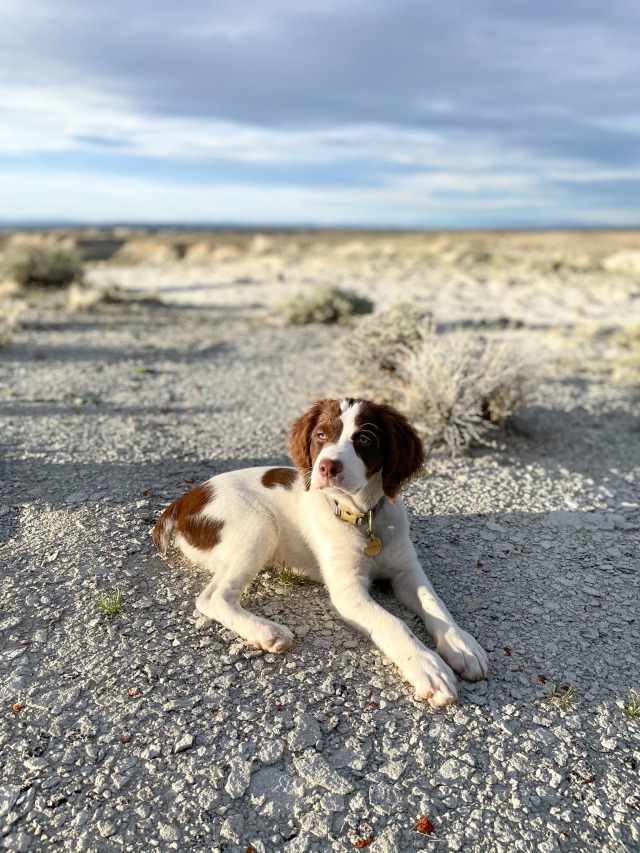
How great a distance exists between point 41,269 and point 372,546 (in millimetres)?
16919

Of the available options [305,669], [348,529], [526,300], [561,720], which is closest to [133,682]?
[305,669]

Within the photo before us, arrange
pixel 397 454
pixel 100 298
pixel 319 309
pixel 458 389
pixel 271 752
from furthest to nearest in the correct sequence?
pixel 100 298 → pixel 319 309 → pixel 458 389 → pixel 397 454 → pixel 271 752

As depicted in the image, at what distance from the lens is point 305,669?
334cm

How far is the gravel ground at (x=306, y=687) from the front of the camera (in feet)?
8.43

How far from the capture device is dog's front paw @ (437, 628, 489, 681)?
10.8 feet

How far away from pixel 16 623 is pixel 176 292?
1793cm

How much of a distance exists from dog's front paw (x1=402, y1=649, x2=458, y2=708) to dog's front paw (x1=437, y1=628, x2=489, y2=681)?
11 centimetres

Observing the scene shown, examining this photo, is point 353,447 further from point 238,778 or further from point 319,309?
point 319,309

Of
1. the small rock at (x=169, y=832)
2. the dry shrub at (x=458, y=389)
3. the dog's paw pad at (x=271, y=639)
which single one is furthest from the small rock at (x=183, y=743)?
the dry shrub at (x=458, y=389)

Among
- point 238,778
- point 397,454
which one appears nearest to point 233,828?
point 238,778

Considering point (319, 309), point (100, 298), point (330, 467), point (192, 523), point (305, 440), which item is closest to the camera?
point (330, 467)

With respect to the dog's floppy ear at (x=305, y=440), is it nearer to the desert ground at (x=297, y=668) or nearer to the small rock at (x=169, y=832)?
the desert ground at (x=297, y=668)

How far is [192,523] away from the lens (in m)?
3.96

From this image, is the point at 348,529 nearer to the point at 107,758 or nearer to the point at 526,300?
the point at 107,758
